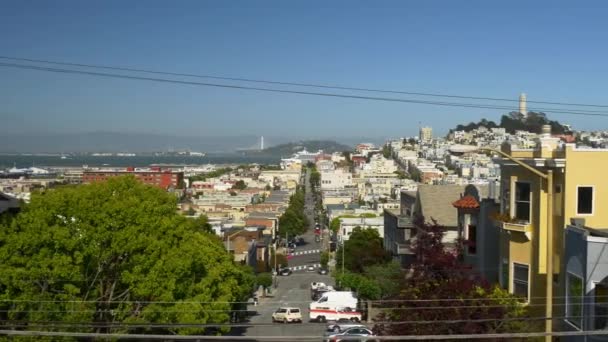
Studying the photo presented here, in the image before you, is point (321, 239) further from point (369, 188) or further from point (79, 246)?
point (79, 246)

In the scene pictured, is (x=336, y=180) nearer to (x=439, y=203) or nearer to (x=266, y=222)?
(x=266, y=222)

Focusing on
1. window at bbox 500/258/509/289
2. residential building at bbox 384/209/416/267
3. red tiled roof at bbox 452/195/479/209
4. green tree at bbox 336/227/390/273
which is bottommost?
green tree at bbox 336/227/390/273

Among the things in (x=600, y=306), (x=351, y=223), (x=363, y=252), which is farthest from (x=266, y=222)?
(x=600, y=306)

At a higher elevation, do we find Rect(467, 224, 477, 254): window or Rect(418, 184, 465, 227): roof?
Rect(418, 184, 465, 227): roof

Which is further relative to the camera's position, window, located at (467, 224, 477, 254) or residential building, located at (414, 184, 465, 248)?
residential building, located at (414, 184, 465, 248)

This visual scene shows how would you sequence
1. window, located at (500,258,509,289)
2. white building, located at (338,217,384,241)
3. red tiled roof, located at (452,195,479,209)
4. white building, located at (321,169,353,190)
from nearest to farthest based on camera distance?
window, located at (500,258,509,289), red tiled roof, located at (452,195,479,209), white building, located at (338,217,384,241), white building, located at (321,169,353,190)

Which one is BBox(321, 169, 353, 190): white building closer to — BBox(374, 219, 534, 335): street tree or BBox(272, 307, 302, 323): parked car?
BBox(272, 307, 302, 323): parked car

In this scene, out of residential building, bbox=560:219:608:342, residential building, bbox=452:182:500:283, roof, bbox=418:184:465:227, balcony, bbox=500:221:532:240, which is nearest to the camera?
residential building, bbox=560:219:608:342

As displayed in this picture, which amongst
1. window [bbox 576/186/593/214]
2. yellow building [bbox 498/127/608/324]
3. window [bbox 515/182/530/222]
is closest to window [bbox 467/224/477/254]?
yellow building [bbox 498/127/608/324]
